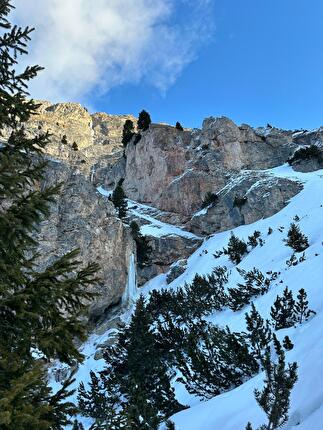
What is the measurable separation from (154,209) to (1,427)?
51.2 m

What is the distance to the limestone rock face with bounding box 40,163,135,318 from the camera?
33.4 meters

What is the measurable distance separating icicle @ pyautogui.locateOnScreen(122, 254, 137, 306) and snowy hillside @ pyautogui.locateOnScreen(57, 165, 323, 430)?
0.11 m

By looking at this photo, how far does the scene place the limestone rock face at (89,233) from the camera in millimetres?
33375

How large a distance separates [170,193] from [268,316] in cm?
3910

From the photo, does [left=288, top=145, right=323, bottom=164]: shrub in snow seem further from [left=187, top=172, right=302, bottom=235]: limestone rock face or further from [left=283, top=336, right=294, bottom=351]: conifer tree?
[left=283, top=336, right=294, bottom=351]: conifer tree

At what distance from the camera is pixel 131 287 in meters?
37.5

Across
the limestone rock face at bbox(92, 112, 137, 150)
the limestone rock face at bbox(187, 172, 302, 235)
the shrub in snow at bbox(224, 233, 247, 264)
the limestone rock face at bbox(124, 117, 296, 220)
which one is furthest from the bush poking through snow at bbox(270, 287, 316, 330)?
the limestone rock face at bbox(92, 112, 137, 150)

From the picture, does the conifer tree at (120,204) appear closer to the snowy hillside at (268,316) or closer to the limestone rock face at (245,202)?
the limestone rock face at (245,202)

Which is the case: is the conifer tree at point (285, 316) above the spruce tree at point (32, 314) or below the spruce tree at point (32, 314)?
below

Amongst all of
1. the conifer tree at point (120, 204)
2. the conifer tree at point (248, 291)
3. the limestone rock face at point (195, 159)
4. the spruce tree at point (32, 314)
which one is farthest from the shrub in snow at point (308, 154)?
the spruce tree at point (32, 314)

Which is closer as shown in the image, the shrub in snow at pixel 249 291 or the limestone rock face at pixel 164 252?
the shrub in snow at pixel 249 291

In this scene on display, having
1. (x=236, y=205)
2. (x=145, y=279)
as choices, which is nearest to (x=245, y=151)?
(x=236, y=205)

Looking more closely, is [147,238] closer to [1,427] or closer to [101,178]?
[101,178]

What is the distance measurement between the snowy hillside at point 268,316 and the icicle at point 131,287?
107 mm
